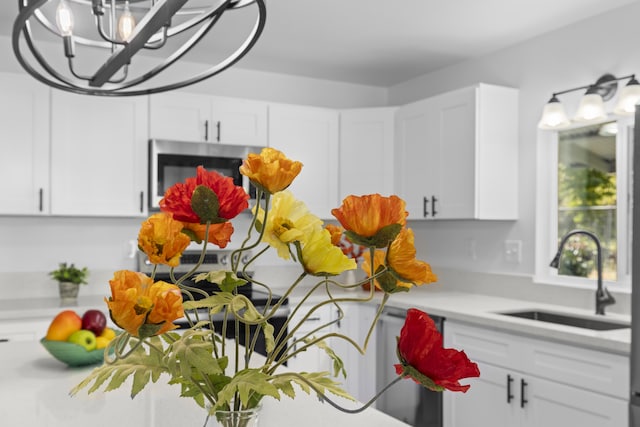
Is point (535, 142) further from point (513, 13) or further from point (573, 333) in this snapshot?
point (573, 333)

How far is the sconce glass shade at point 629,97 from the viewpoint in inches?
115

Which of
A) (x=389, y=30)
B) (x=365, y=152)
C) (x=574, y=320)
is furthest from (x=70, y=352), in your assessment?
(x=365, y=152)

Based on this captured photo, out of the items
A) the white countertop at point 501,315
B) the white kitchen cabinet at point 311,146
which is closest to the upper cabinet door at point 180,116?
the white kitchen cabinet at point 311,146

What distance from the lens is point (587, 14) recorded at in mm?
3307

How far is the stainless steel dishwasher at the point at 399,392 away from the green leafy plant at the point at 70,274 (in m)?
1.76

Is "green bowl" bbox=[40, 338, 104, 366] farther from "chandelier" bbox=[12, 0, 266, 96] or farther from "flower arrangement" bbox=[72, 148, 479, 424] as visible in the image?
"flower arrangement" bbox=[72, 148, 479, 424]

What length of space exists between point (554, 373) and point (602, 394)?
0.77 feet

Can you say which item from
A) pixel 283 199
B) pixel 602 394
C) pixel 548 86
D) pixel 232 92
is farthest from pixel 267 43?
pixel 283 199

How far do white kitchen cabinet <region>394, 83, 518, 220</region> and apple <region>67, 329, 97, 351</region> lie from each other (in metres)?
2.37

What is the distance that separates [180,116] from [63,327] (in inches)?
87.7

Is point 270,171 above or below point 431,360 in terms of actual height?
above

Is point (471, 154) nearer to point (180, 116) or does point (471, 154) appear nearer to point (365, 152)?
point (365, 152)

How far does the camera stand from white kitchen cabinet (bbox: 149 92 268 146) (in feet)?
12.6

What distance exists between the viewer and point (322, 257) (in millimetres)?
614
